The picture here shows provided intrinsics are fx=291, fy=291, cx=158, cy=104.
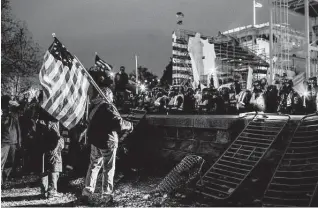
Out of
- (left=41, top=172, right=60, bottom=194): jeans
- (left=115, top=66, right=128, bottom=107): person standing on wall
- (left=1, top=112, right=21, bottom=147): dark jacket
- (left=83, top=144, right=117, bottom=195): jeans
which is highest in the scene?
(left=115, top=66, right=128, bottom=107): person standing on wall

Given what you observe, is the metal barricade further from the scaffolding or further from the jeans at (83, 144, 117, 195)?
the scaffolding

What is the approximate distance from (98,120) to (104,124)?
0.14m

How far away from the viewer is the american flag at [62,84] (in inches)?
224

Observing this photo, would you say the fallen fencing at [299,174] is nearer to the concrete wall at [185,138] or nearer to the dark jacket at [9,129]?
the concrete wall at [185,138]

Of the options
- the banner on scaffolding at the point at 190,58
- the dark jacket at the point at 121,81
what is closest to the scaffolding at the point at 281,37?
the banner on scaffolding at the point at 190,58

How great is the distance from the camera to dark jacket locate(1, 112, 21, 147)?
751 centimetres

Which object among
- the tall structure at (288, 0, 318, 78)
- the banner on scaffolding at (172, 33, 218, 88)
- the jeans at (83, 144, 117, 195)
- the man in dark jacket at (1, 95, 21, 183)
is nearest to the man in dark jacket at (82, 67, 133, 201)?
the jeans at (83, 144, 117, 195)

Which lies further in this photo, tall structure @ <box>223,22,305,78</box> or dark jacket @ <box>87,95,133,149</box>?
tall structure @ <box>223,22,305,78</box>

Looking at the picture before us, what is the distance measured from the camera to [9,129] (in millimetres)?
7578

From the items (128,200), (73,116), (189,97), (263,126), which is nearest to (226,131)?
(263,126)

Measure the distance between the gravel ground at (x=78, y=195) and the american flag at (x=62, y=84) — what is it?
5.69 feet

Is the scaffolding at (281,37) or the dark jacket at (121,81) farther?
the scaffolding at (281,37)

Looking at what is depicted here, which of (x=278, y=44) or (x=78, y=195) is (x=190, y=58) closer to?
(x=278, y=44)

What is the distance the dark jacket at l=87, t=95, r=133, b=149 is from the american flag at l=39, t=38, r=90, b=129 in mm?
479
